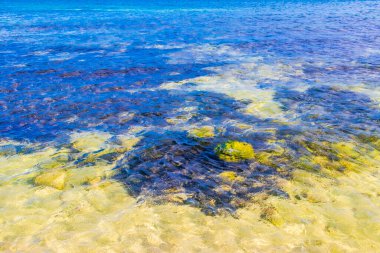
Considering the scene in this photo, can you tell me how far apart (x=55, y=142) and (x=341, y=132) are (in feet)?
35.2

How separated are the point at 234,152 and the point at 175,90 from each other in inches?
335

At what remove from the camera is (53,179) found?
9.83 metres

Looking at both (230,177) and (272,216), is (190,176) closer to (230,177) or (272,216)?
(230,177)

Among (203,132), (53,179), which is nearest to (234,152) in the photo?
(203,132)

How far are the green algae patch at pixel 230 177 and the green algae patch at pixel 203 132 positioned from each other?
112 inches

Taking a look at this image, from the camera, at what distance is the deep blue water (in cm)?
1203

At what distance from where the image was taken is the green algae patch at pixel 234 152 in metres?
10.7

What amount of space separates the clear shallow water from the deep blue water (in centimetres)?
10

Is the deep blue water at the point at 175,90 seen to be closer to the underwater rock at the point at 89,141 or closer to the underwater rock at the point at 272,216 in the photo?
the underwater rock at the point at 89,141

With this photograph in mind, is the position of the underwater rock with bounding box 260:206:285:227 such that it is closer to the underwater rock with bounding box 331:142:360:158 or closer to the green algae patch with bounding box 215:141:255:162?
the green algae patch with bounding box 215:141:255:162

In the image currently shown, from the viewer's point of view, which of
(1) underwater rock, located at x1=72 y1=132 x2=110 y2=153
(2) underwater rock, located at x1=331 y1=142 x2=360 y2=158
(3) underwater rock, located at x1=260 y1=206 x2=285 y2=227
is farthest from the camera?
(1) underwater rock, located at x1=72 y1=132 x2=110 y2=153

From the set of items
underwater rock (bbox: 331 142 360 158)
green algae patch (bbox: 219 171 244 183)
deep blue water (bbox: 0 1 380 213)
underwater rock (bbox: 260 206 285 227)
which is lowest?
deep blue water (bbox: 0 1 380 213)

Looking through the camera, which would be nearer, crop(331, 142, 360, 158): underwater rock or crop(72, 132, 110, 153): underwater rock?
crop(331, 142, 360, 158): underwater rock

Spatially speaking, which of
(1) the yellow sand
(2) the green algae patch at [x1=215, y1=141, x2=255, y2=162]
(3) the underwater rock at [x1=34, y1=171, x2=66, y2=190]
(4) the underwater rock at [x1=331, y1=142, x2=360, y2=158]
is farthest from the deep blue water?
(3) the underwater rock at [x1=34, y1=171, x2=66, y2=190]
